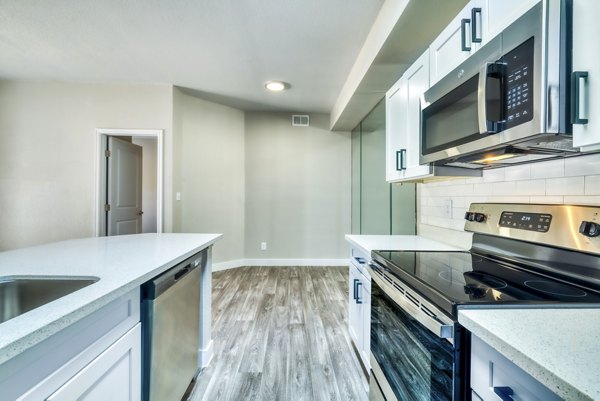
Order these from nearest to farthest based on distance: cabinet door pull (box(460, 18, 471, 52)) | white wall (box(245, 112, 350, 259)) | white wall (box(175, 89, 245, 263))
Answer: cabinet door pull (box(460, 18, 471, 52)) < white wall (box(175, 89, 245, 263)) < white wall (box(245, 112, 350, 259))

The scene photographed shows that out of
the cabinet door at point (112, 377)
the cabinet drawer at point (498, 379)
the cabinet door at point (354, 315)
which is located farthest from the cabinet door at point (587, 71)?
the cabinet door at point (112, 377)

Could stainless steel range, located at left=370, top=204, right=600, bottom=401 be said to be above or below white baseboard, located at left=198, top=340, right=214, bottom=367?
above

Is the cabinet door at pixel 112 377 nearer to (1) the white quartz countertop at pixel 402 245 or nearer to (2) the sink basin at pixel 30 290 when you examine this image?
(2) the sink basin at pixel 30 290

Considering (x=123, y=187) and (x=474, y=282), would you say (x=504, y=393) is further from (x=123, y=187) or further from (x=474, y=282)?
(x=123, y=187)

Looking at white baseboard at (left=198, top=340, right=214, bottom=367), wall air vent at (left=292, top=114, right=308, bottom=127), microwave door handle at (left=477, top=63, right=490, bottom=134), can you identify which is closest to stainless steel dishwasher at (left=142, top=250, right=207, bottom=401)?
white baseboard at (left=198, top=340, right=214, bottom=367)

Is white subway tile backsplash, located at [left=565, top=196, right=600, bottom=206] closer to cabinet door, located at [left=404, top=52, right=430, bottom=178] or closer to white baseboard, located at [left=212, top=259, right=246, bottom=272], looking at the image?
cabinet door, located at [left=404, top=52, right=430, bottom=178]

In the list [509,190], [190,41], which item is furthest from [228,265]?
[509,190]

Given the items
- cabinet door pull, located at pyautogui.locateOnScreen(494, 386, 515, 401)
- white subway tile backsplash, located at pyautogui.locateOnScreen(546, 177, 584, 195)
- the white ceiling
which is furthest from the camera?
the white ceiling

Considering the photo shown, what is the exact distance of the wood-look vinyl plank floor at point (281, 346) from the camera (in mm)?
1660

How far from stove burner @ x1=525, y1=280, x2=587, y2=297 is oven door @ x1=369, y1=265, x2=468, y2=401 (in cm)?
39

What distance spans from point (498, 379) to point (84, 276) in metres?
1.30

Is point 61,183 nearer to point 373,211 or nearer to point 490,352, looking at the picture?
point 373,211

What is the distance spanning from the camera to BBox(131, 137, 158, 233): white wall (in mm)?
5578

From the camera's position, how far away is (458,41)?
3.96 feet
